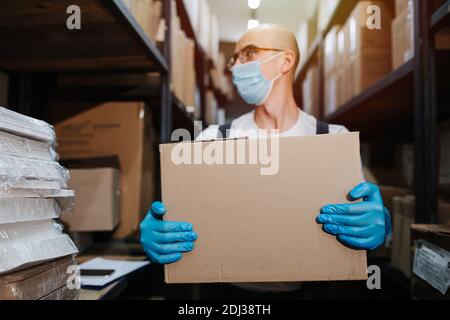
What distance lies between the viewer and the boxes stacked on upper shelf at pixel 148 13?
1.29m

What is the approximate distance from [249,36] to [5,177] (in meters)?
0.85

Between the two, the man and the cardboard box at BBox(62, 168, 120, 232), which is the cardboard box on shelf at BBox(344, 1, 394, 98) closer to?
the man

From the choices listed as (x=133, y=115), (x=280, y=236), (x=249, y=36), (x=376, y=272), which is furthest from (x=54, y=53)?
(x=376, y=272)

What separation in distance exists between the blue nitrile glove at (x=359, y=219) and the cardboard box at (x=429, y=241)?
9 cm

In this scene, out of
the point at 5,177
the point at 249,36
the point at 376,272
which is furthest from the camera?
the point at 249,36

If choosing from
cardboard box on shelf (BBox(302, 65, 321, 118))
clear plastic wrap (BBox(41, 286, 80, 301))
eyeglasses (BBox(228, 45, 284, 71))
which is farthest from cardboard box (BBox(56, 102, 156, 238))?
cardboard box on shelf (BBox(302, 65, 321, 118))

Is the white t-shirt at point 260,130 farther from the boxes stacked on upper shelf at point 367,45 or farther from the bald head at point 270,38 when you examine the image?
the boxes stacked on upper shelf at point 367,45

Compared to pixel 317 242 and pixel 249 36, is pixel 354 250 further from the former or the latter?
pixel 249 36

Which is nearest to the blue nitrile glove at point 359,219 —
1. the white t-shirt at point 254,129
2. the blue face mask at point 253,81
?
the white t-shirt at point 254,129

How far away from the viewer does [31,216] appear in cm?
65

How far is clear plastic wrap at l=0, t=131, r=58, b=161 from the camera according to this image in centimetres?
61

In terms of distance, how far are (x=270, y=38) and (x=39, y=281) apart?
936 millimetres

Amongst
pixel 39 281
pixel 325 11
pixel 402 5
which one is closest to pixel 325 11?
pixel 325 11

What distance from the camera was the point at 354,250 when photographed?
0.77 m
